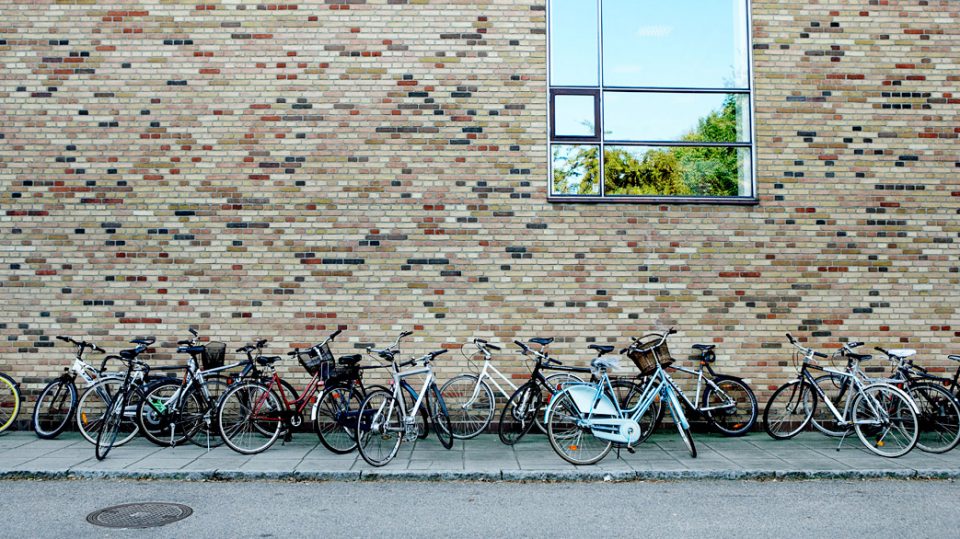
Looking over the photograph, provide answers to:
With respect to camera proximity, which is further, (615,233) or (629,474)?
(615,233)

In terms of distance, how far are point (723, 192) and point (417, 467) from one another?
505 cm

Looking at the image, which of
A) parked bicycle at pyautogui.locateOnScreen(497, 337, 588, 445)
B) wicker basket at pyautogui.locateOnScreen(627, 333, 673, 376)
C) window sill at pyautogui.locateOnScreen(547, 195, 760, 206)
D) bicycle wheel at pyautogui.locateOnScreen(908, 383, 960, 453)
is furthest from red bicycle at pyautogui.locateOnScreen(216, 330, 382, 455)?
bicycle wheel at pyautogui.locateOnScreen(908, 383, 960, 453)

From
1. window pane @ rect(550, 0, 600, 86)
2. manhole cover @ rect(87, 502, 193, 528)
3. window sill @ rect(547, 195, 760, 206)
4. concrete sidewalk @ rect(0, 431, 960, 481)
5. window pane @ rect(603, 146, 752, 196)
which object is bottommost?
concrete sidewalk @ rect(0, 431, 960, 481)

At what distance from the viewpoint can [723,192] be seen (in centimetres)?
955

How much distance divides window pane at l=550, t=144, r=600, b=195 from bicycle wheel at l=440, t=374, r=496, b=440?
2.50 meters

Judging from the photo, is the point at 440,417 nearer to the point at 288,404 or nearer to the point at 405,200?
the point at 288,404

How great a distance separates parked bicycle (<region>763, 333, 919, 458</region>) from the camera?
313 inches

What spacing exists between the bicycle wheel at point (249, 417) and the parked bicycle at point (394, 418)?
1.21 meters

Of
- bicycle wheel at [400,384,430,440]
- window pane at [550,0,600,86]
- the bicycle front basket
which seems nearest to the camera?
bicycle wheel at [400,384,430,440]

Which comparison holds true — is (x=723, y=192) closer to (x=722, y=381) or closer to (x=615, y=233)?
(x=615, y=233)

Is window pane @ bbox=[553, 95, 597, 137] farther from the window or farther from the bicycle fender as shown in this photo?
the bicycle fender

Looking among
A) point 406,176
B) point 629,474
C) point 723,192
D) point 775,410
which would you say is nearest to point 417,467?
point 629,474

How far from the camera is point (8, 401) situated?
894 centimetres

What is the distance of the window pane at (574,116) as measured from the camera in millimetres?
9531
